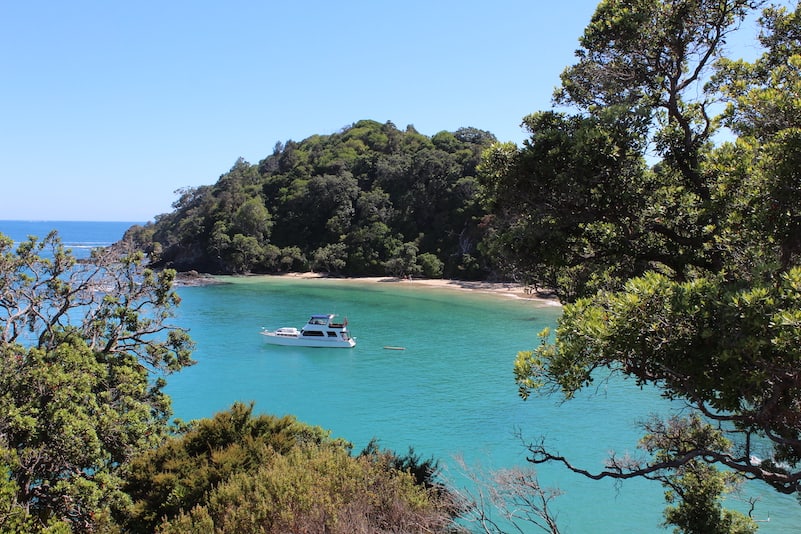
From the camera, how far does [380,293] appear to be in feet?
164

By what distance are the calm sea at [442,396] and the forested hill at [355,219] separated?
19.5 meters

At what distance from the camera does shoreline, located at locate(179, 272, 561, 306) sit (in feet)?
162

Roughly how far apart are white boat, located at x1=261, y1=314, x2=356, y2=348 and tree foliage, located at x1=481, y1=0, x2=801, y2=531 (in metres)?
23.2

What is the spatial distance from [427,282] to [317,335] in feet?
88.5

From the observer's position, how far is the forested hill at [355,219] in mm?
59719

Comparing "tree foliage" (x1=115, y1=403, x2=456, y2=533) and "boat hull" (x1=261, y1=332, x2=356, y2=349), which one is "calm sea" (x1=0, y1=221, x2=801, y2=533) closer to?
"boat hull" (x1=261, y1=332, x2=356, y2=349)

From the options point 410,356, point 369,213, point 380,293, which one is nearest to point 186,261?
point 369,213

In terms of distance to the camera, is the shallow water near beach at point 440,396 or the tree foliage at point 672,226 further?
the shallow water near beach at point 440,396

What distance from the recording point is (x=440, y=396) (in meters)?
21.0

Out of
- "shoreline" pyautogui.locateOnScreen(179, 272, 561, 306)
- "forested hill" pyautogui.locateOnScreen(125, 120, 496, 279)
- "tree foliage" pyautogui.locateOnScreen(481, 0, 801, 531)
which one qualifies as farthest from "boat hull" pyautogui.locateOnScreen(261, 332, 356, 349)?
"forested hill" pyautogui.locateOnScreen(125, 120, 496, 279)

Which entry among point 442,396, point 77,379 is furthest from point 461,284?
point 77,379

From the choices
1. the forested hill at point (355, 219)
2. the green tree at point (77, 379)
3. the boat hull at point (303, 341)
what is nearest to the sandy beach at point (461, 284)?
the forested hill at point (355, 219)

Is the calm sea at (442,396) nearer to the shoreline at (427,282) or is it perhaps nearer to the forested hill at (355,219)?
the shoreline at (427,282)

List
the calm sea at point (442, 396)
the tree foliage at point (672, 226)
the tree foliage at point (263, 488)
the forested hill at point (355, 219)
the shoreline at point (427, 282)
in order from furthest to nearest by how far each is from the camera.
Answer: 1. the forested hill at point (355, 219)
2. the shoreline at point (427, 282)
3. the calm sea at point (442, 396)
4. the tree foliage at point (263, 488)
5. the tree foliage at point (672, 226)
